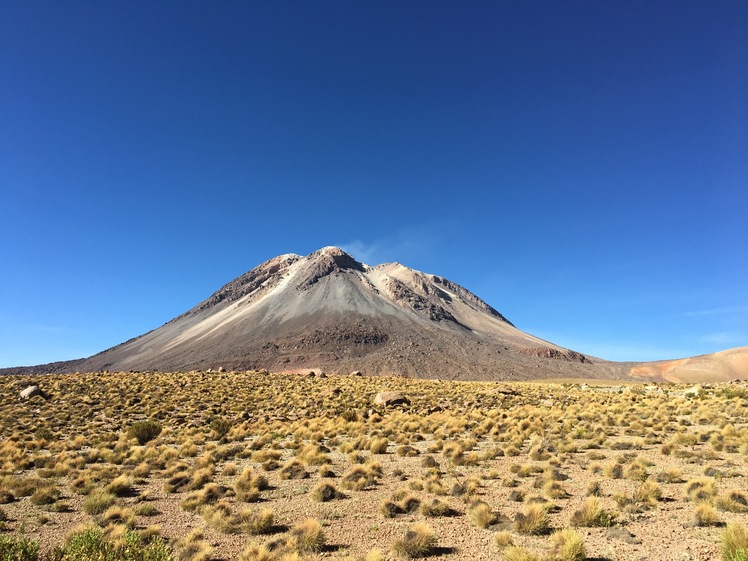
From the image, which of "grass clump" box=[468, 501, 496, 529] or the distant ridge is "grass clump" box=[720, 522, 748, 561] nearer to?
"grass clump" box=[468, 501, 496, 529]

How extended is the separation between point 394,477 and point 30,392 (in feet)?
112

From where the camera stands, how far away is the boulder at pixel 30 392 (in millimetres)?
31920

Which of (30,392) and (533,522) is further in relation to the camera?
(30,392)

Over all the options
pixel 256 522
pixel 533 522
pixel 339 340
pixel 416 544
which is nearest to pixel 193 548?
pixel 256 522

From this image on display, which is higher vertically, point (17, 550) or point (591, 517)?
point (17, 550)

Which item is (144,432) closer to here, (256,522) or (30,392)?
(256,522)

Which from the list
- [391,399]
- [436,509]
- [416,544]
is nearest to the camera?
[416,544]

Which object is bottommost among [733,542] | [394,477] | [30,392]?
[394,477]

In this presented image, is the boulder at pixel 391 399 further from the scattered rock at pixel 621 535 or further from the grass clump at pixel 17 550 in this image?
the grass clump at pixel 17 550

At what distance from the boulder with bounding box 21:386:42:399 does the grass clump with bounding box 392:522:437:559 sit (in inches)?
1435

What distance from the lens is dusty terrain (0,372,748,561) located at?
8.48 meters

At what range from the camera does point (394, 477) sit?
13312 mm

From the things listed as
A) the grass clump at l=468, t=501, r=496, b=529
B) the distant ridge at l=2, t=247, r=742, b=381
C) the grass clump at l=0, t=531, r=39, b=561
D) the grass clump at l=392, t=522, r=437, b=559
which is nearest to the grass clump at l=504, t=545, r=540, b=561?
the grass clump at l=392, t=522, r=437, b=559

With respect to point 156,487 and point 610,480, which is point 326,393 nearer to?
point 156,487
